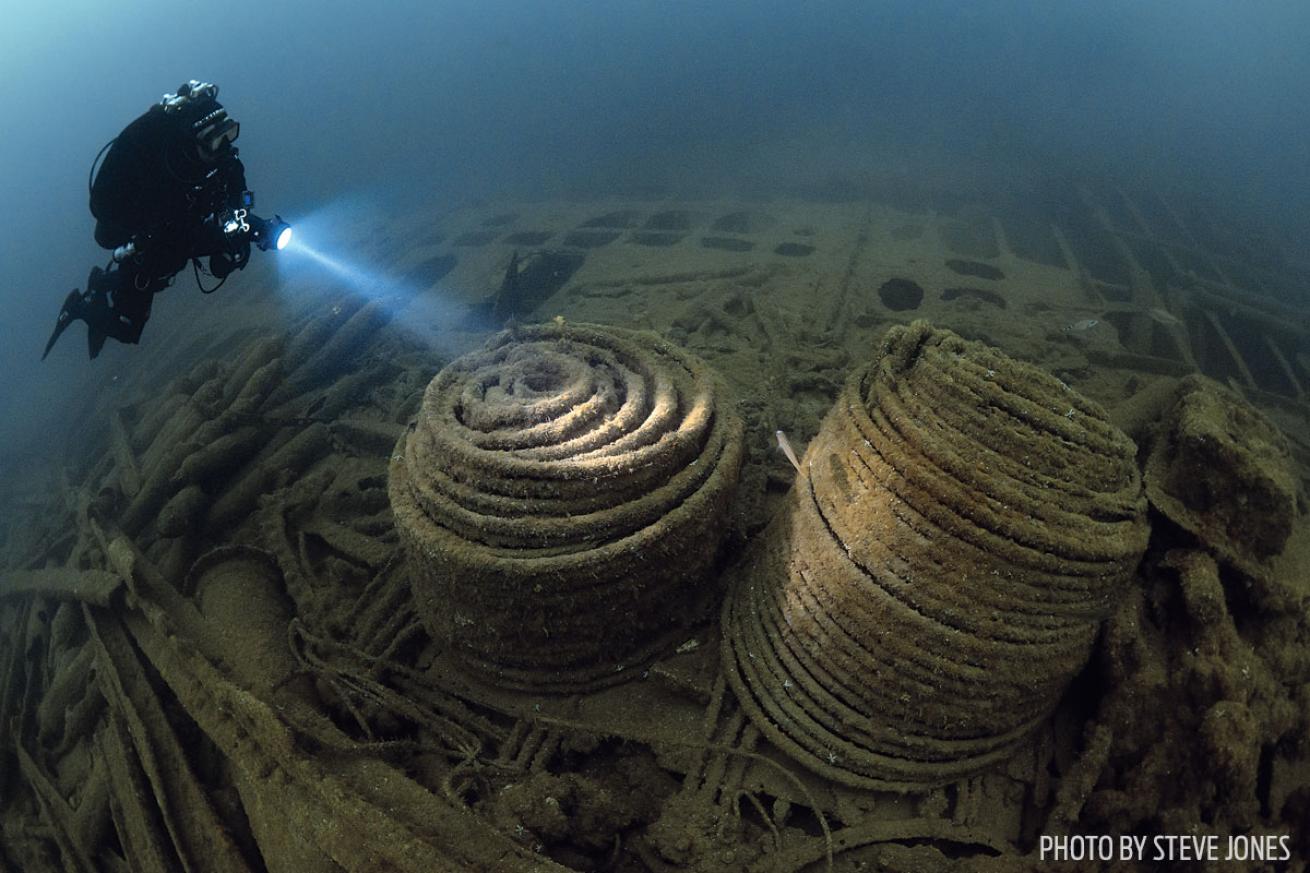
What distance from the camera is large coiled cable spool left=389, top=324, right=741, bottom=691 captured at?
2.85m

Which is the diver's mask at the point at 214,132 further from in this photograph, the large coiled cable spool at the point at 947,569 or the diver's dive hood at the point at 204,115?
the large coiled cable spool at the point at 947,569

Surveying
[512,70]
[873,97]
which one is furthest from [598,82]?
[873,97]

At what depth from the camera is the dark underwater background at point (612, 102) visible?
1029 inches

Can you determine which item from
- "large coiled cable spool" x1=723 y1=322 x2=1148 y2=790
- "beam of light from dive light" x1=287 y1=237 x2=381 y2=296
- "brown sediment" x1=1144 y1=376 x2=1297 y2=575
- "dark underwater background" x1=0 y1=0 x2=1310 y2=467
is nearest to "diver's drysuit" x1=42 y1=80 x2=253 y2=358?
"beam of light from dive light" x1=287 y1=237 x2=381 y2=296

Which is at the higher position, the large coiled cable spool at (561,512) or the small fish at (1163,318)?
the large coiled cable spool at (561,512)

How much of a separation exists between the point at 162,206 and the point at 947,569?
22.7 feet

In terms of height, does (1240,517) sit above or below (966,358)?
below

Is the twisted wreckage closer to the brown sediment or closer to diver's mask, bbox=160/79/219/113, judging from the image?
the brown sediment

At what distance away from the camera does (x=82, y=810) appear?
3.78 m

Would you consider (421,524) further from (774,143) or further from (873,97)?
(873,97)

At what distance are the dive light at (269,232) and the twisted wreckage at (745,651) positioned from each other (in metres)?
3.74

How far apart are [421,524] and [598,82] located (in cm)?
7519

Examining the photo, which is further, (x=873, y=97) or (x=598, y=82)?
(x=598, y=82)

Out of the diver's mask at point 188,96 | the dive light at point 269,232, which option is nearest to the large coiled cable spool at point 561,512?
the diver's mask at point 188,96
